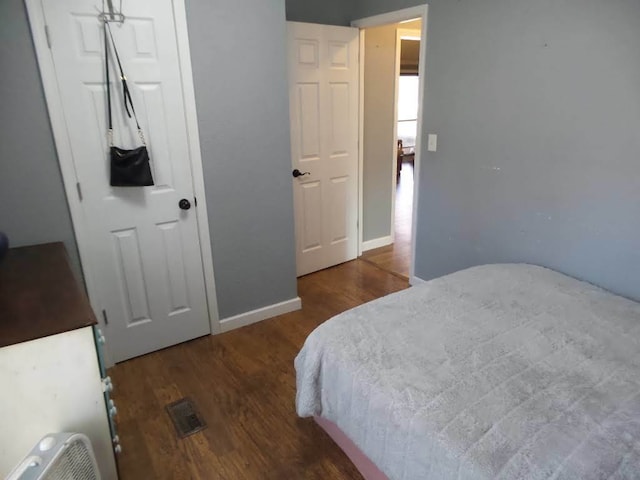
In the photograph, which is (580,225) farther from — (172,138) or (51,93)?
(51,93)

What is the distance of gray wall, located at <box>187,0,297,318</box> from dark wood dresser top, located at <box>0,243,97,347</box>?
979 millimetres

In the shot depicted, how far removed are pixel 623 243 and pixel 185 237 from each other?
2412 mm

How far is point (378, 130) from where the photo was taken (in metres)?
4.02

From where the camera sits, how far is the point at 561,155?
238 centimetres

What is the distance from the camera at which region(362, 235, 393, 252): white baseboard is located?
431 centimetres

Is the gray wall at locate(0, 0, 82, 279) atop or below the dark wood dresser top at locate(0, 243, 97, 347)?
atop

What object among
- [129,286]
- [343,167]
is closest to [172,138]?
[129,286]

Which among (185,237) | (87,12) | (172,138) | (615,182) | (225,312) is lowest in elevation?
(225,312)

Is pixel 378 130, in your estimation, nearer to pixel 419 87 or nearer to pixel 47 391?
pixel 419 87

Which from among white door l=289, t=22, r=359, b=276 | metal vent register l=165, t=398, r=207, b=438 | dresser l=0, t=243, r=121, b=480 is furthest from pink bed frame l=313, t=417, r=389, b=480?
white door l=289, t=22, r=359, b=276

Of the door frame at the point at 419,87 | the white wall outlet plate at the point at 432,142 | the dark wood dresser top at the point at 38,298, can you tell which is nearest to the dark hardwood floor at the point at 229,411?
the dark wood dresser top at the point at 38,298

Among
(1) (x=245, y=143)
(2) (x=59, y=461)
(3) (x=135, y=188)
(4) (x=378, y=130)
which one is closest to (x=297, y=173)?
(1) (x=245, y=143)

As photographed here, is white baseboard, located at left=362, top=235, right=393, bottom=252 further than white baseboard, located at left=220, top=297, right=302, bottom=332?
Yes

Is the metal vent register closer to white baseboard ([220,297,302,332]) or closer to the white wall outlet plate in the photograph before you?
white baseboard ([220,297,302,332])
